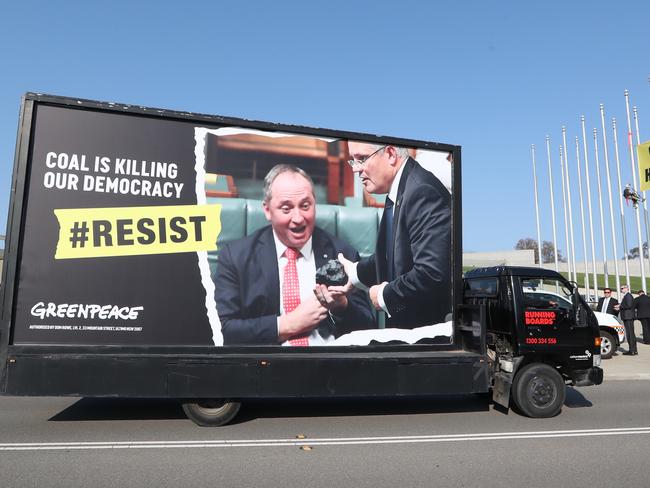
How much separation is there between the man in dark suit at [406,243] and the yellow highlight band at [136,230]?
1.78m

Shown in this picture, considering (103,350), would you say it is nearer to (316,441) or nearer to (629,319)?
(316,441)

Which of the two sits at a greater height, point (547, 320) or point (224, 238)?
point (224, 238)

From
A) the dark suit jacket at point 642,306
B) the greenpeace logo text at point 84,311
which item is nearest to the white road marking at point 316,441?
the greenpeace logo text at point 84,311

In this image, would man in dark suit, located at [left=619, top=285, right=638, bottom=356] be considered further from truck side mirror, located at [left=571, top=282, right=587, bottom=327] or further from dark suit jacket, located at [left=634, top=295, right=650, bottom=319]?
truck side mirror, located at [left=571, top=282, right=587, bottom=327]

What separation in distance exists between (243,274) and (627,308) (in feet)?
39.2

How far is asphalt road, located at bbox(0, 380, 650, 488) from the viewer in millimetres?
4629

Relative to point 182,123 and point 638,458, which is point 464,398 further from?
point 182,123

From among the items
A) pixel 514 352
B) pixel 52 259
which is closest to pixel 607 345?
pixel 514 352

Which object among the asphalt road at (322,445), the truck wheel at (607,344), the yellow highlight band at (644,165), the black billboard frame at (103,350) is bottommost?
the asphalt road at (322,445)

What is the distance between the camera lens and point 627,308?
13766 millimetres

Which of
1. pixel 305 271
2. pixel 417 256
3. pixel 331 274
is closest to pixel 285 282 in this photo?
pixel 305 271

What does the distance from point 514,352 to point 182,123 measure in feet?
17.1

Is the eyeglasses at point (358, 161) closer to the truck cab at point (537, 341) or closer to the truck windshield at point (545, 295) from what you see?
the truck cab at point (537, 341)

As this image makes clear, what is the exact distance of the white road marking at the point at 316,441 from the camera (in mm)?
5402
